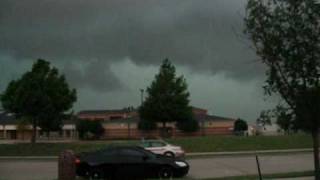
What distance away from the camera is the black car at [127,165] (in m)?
27.0

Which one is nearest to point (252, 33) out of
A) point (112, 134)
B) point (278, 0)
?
point (278, 0)

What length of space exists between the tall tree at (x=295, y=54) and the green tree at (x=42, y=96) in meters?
39.5

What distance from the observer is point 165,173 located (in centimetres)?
2725

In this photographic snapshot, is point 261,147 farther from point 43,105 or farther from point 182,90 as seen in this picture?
point 43,105

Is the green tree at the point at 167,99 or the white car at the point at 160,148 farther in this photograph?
the green tree at the point at 167,99

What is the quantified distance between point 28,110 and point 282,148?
20938 mm

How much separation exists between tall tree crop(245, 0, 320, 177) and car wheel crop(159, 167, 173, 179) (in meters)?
10.9

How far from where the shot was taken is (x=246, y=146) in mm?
55094

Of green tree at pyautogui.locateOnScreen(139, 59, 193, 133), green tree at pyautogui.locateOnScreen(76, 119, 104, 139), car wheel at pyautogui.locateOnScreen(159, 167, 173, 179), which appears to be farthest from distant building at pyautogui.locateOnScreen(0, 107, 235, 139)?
car wheel at pyautogui.locateOnScreen(159, 167, 173, 179)

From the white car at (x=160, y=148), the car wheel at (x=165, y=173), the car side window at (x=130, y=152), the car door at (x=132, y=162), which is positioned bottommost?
the car wheel at (x=165, y=173)

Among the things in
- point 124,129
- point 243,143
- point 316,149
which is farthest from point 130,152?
point 124,129

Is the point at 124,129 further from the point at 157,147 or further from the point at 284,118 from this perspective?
the point at 284,118

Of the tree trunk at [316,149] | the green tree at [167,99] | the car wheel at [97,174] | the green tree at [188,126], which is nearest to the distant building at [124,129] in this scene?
the green tree at [188,126]

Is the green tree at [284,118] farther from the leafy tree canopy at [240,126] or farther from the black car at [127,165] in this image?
the leafy tree canopy at [240,126]
